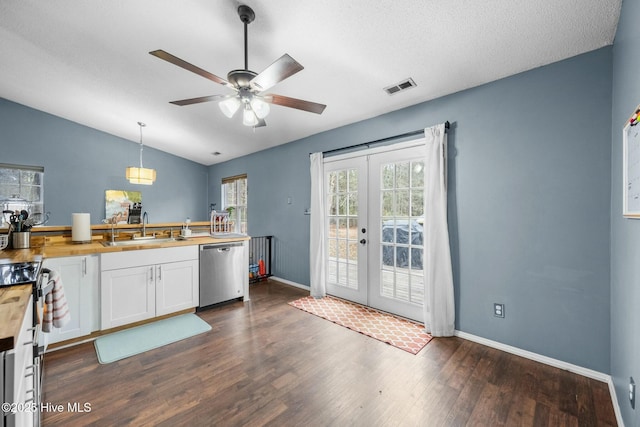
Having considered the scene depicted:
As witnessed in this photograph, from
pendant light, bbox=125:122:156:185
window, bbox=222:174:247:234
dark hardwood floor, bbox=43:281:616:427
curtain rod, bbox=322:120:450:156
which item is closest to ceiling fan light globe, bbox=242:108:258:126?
curtain rod, bbox=322:120:450:156

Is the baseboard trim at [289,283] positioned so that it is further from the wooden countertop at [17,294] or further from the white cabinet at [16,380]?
the white cabinet at [16,380]

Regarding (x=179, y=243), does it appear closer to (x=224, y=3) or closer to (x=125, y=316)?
(x=125, y=316)

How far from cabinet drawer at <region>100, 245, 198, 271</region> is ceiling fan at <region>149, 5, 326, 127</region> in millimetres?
1741

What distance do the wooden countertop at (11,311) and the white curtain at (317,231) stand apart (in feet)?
9.95

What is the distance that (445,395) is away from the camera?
74.2 inches

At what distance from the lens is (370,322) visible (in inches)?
121

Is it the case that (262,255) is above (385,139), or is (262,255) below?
below

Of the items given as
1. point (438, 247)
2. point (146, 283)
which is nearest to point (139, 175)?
point (146, 283)

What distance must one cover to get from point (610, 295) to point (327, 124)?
344 cm

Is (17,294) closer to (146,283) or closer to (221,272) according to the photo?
(146,283)

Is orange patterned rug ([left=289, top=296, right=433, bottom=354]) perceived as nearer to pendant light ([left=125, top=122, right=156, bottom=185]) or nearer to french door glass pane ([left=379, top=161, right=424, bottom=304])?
french door glass pane ([left=379, top=161, right=424, bottom=304])

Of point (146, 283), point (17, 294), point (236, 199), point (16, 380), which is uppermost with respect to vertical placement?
point (236, 199)

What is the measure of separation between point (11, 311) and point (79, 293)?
1962 mm

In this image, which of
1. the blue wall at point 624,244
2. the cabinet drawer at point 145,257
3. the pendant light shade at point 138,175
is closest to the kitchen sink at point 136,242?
the cabinet drawer at point 145,257
